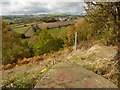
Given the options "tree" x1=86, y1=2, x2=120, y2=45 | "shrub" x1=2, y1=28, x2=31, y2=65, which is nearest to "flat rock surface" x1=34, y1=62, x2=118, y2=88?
Answer: "tree" x1=86, y1=2, x2=120, y2=45

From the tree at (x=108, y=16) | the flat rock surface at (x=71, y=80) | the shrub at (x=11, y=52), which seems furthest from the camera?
the shrub at (x=11, y=52)

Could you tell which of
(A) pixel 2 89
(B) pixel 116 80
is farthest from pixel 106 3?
(A) pixel 2 89

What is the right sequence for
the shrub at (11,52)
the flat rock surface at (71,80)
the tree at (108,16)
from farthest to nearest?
1. the shrub at (11,52)
2. the tree at (108,16)
3. the flat rock surface at (71,80)

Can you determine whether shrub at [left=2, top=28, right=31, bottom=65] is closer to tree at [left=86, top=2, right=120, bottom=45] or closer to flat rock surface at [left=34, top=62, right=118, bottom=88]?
tree at [left=86, top=2, right=120, bottom=45]

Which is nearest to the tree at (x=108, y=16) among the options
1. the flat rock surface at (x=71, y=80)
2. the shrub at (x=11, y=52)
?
the flat rock surface at (x=71, y=80)

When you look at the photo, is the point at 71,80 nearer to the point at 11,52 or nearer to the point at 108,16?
the point at 108,16

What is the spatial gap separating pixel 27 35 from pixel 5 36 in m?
47.5

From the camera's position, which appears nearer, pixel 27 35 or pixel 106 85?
pixel 106 85

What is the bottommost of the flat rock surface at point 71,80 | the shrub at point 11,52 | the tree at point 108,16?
the shrub at point 11,52

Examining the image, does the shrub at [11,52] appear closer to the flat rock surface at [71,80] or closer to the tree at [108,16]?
the tree at [108,16]

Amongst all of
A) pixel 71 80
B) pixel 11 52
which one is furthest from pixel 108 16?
pixel 11 52

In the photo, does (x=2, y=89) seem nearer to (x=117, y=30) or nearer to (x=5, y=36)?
(x=117, y=30)

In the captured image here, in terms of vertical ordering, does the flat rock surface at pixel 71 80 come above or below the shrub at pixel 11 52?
above

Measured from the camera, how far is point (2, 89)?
4188 mm
